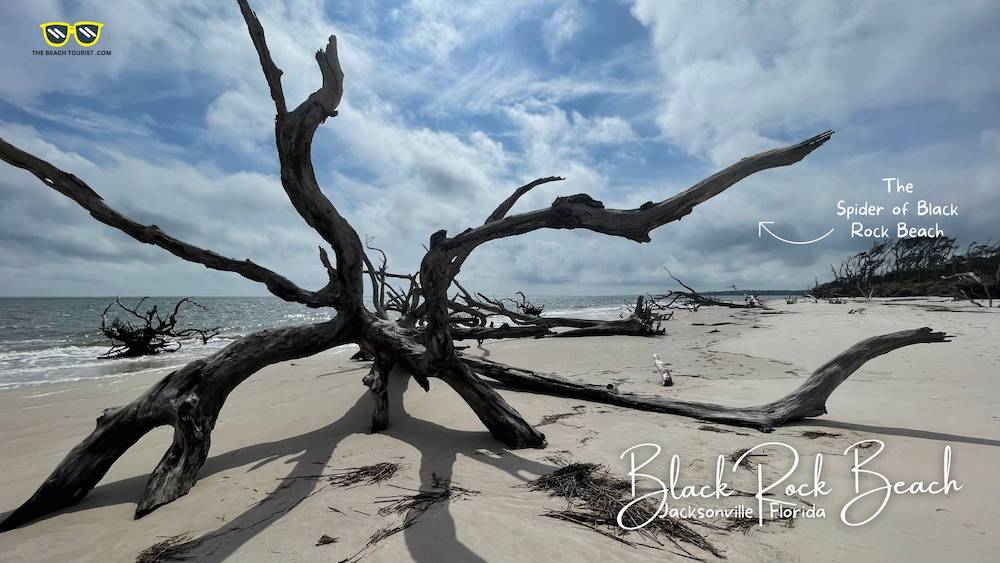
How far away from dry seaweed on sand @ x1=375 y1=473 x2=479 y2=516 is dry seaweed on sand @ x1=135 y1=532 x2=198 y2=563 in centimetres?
110

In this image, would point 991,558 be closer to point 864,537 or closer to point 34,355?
point 864,537

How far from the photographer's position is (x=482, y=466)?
3559 mm

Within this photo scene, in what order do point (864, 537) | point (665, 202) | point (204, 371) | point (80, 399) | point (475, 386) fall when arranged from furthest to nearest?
point (80, 399)
point (475, 386)
point (204, 371)
point (665, 202)
point (864, 537)

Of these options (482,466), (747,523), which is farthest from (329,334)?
(747,523)

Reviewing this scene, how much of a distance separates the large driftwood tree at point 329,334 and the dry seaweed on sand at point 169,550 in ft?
2.18

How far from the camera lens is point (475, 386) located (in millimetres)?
4102

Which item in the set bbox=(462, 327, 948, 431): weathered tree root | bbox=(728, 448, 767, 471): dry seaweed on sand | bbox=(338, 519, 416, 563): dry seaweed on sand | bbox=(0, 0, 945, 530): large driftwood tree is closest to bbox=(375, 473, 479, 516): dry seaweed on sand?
bbox=(338, 519, 416, 563): dry seaweed on sand

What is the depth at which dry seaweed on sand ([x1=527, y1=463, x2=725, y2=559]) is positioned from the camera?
7.73 ft

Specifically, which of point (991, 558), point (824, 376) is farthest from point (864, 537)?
point (824, 376)

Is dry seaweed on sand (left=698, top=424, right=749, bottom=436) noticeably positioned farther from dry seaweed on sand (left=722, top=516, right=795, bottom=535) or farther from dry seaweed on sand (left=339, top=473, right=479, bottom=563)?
dry seaweed on sand (left=339, top=473, right=479, bottom=563)

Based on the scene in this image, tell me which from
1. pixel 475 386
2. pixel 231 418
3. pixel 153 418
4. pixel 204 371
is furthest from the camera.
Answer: pixel 231 418

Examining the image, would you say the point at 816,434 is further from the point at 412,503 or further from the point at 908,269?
the point at 908,269

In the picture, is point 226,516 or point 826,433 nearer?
point 226,516

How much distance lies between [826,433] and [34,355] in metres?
21.0
